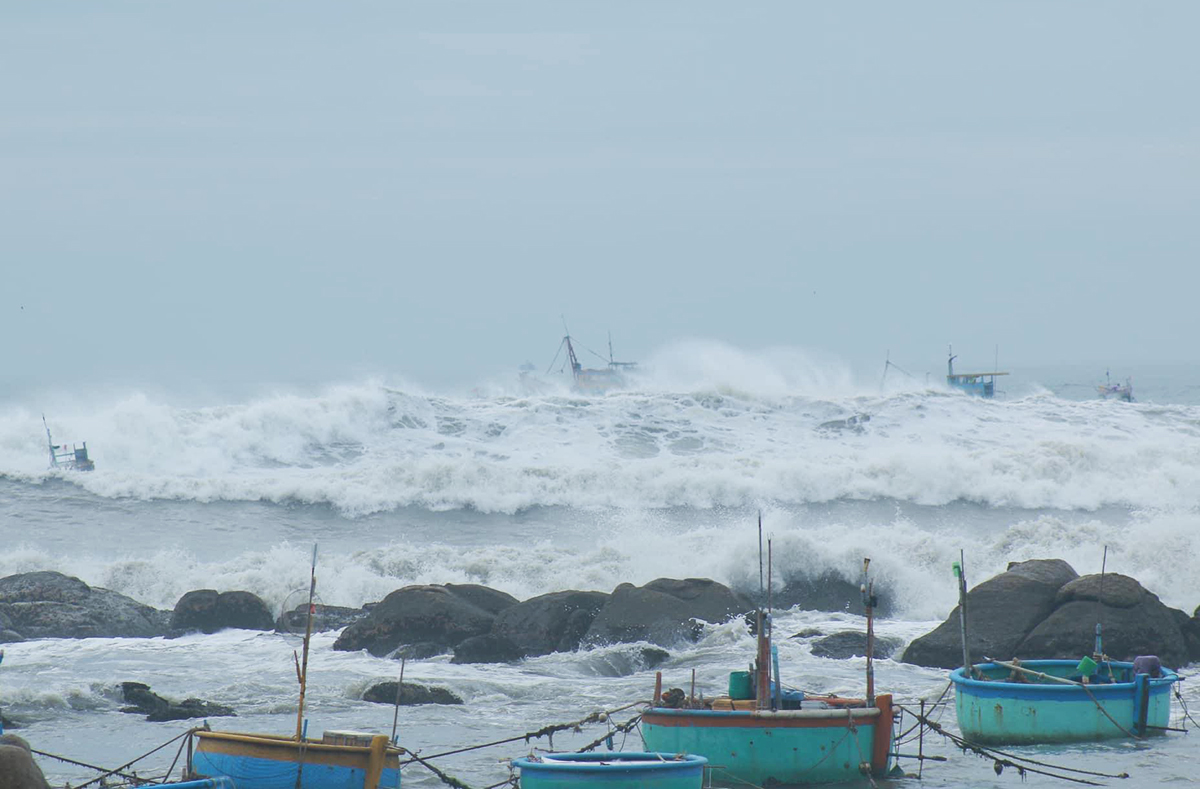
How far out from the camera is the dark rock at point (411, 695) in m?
23.3

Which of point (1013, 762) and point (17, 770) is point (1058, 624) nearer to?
point (1013, 762)

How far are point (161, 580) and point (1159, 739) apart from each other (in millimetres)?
23524

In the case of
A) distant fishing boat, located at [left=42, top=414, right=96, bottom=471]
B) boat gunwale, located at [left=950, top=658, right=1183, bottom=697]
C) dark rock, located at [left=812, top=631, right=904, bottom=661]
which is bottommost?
boat gunwale, located at [left=950, top=658, right=1183, bottom=697]

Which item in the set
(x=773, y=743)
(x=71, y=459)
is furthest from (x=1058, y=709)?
(x=71, y=459)

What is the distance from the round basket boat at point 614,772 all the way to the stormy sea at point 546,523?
300 centimetres

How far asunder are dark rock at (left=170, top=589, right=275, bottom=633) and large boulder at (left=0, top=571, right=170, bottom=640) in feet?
1.61

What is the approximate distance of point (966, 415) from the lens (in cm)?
6125

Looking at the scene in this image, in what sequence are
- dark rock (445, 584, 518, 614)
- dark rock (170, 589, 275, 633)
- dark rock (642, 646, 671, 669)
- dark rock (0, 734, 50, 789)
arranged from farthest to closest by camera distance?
dark rock (170, 589, 275, 633)
dark rock (445, 584, 518, 614)
dark rock (642, 646, 671, 669)
dark rock (0, 734, 50, 789)

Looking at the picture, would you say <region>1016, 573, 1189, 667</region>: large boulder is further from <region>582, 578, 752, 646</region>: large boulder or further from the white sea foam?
the white sea foam

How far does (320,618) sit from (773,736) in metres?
14.8

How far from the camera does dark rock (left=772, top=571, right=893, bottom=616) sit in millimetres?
32125

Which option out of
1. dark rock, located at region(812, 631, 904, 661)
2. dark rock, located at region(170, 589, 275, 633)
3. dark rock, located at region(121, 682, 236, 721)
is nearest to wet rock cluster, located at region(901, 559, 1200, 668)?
dark rock, located at region(812, 631, 904, 661)

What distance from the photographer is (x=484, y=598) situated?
28.9m

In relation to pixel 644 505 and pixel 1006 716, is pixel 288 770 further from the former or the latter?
pixel 644 505
